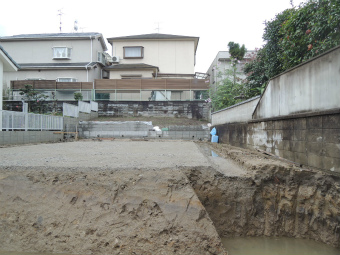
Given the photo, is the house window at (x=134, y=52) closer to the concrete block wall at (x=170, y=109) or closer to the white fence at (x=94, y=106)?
the concrete block wall at (x=170, y=109)

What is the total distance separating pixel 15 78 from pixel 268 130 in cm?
2155

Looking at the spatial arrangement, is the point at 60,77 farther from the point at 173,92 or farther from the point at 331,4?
the point at 331,4

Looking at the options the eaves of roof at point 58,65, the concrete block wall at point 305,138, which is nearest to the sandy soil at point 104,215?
the concrete block wall at point 305,138

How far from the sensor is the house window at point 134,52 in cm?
2186

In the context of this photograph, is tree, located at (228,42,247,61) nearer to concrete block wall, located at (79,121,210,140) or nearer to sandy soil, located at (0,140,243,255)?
concrete block wall, located at (79,121,210,140)

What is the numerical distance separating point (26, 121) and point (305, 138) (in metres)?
9.72

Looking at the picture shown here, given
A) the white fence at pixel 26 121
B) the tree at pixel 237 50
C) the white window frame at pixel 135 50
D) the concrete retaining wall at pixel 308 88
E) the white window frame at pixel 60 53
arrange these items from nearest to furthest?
the concrete retaining wall at pixel 308 88, the white fence at pixel 26 121, the tree at pixel 237 50, the white window frame at pixel 60 53, the white window frame at pixel 135 50

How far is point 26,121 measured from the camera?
9.55 m

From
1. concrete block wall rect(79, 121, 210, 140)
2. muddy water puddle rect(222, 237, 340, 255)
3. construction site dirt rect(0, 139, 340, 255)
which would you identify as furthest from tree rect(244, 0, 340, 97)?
concrete block wall rect(79, 121, 210, 140)

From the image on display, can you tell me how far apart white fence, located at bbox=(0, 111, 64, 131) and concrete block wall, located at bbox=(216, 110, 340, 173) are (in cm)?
846

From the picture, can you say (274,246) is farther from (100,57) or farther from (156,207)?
(100,57)

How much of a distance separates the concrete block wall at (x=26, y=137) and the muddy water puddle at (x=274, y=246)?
8.21 metres

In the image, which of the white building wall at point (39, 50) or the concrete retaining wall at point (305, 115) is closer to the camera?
the concrete retaining wall at point (305, 115)

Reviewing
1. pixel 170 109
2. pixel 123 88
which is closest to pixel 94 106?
pixel 123 88
